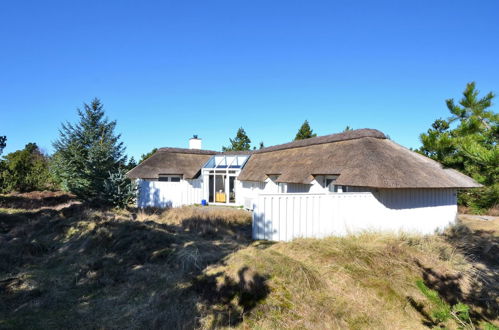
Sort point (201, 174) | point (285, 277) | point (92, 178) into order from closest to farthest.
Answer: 1. point (285, 277)
2. point (92, 178)
3. point (201, 174)

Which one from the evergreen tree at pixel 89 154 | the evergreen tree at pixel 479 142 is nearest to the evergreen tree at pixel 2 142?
the evergreen tree at pixel 89 154

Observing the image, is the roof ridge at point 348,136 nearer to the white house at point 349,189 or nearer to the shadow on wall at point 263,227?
the white house at point 349,189

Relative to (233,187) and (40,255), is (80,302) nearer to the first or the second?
(40,255)

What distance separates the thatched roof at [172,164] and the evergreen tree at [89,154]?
244cm

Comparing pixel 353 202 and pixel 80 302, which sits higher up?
pixel 353 202

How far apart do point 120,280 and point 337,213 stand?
6.79 meters

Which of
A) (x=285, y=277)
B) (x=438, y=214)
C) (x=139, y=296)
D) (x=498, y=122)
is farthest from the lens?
(x=438, y=214)

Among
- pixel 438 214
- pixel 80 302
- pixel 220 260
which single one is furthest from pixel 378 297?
pixel 438 214

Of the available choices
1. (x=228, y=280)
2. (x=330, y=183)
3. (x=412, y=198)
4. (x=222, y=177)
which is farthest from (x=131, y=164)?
(x=412, y=198)

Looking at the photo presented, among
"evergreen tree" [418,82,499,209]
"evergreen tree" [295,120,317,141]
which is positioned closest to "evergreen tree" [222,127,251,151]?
"evergreen tree" [295,120,317,141]

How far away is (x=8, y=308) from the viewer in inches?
207

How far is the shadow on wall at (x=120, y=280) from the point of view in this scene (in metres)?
4.97

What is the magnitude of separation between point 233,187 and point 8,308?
641 inches

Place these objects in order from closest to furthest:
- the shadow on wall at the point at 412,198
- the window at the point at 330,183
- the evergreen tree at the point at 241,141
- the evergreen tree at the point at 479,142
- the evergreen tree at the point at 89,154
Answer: the evergreen tree at the point at 479,142, the shadow on wall at the point at 412,198, the window at the point at 330,183, the evergreen tree at the point at 89,154, the evergreen tree at the point at 241,141
